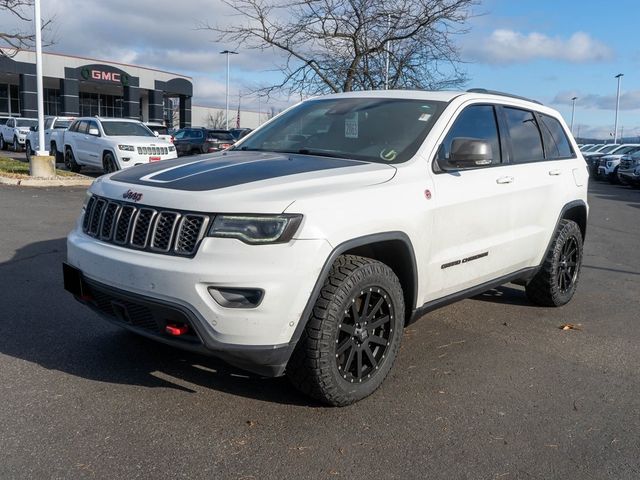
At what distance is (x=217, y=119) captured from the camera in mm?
74750

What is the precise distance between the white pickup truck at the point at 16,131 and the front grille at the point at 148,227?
89.0 ft

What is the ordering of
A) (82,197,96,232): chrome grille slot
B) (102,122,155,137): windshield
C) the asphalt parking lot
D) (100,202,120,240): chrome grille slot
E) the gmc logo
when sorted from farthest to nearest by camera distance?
1. the gmc logo
2. (102,122,155,137): windshield
3. (82,197,96,232): chrome grille slot
4. (100,202,120,240): chrome grille slot
5. the asphalt parking lot

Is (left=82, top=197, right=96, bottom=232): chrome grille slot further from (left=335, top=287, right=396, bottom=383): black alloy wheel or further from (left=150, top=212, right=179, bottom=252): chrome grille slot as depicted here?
(left=335, top=287, right=396, bottom=383): black alloy wheel

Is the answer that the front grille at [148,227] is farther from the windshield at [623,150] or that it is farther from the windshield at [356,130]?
the windshield at [623,150]

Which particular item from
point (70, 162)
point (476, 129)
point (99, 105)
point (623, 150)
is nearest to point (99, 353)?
point (476, 129)

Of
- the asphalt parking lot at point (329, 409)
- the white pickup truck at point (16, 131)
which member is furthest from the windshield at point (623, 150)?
the asphalt parking lot at point (329, 409)

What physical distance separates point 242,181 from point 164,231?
49 cm

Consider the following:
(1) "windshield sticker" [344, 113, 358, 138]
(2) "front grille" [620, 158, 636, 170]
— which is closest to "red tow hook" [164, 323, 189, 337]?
(1) "windshield sticker" [344, 113, 358, 138]

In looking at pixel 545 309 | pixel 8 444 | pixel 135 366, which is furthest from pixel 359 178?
pixel 545 309

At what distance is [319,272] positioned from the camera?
3.24 meters

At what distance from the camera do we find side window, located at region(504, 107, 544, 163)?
16.8 ft

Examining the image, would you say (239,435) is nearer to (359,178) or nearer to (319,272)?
(319,272)

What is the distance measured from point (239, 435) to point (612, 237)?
9.42 m

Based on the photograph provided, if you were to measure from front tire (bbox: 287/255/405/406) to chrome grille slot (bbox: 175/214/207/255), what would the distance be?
2.34 feet
